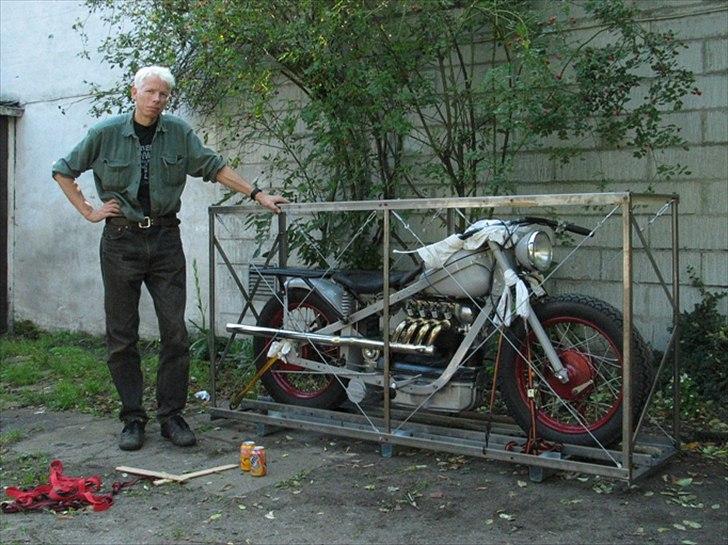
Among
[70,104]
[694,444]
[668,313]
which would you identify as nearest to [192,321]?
[70,104]

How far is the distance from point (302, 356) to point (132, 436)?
3.84 ft

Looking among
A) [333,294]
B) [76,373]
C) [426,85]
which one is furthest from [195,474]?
[76,373]

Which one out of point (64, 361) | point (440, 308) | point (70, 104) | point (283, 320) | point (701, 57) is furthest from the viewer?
point (70, 104)

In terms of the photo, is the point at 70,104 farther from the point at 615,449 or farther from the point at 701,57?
the point at 615,449

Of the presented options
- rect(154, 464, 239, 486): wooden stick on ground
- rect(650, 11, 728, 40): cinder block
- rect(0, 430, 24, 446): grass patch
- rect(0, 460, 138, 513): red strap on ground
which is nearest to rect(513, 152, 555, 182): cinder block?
rect(650, 11, 728, 40): cinder block

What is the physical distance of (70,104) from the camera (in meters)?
10.6

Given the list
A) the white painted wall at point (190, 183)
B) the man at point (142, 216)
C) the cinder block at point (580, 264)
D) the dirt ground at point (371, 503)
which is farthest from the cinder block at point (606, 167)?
the man at point (142, 216)

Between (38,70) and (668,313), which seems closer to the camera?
(668,313)

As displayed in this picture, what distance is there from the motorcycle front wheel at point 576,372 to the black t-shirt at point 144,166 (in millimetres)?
2310

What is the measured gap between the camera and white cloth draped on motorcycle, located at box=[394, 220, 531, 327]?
16.0ft

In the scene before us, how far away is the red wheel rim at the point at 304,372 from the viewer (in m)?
6.04

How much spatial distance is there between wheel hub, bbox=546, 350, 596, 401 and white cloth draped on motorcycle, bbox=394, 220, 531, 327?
1.09 feet

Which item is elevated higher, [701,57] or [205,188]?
[701,57]

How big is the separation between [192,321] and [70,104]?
318 cm
